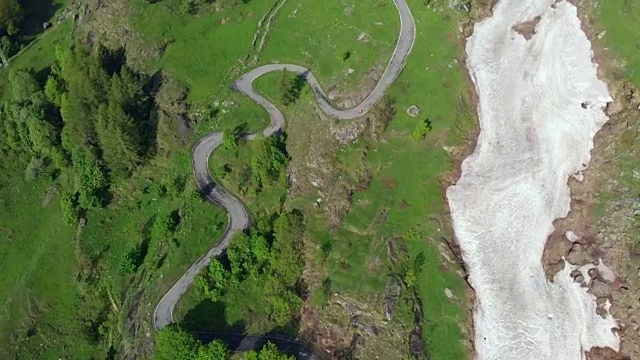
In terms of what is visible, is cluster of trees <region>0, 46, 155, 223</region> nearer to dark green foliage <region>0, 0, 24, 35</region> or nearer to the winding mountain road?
the winding mountain road

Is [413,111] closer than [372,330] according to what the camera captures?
No

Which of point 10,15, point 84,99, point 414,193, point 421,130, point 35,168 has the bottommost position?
point 414,193

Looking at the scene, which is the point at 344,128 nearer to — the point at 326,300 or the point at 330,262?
the point at 330,262

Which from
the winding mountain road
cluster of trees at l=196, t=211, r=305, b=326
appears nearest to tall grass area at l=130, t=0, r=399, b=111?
the winding mountain road

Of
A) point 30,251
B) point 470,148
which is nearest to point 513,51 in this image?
point 470,148

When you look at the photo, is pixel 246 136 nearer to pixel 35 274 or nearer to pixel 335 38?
pixel 335 38

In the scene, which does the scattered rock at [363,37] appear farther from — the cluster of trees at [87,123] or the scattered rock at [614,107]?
the cluster of trees at [87,123]

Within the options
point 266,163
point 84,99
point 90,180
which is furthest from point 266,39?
point 90,180
